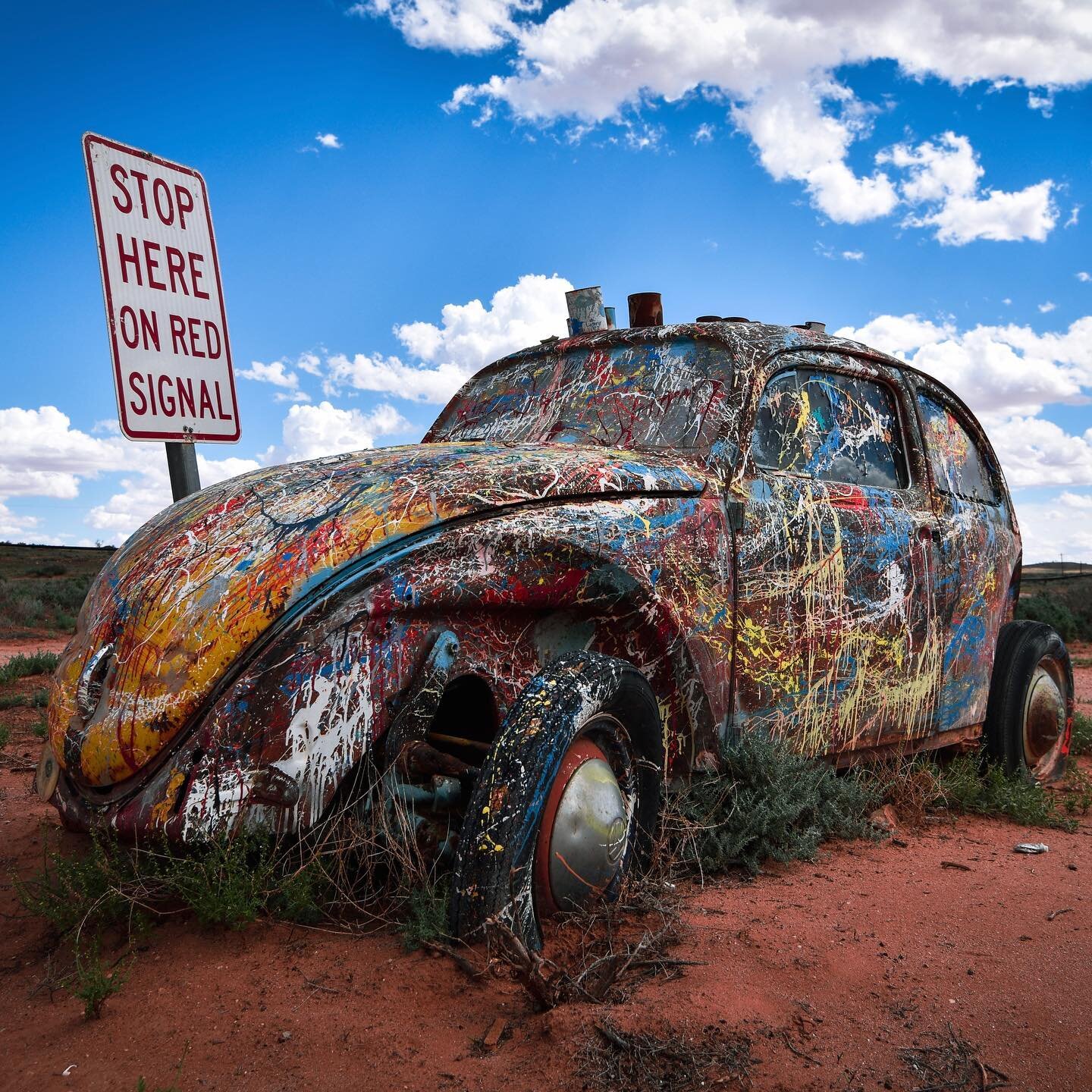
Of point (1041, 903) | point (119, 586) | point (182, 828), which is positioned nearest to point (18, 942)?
point (182, 828)

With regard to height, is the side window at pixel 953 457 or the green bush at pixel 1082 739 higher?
the side window at pixel 953 457

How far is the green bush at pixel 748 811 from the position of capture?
3.24 meters

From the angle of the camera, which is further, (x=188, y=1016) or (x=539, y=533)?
(x=539, y=533)

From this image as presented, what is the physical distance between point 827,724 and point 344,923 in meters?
1.98

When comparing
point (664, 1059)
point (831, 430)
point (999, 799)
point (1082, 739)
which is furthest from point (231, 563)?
point (1082, 739)

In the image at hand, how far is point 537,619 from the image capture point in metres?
2.96

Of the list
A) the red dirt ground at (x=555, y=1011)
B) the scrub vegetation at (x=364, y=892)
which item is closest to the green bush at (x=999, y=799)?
the red dirt ground at (x=555, y=1011)

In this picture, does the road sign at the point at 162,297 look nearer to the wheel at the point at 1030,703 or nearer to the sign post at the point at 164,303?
the sign post at the point at 164,303

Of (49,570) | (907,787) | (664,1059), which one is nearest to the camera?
(664,1059)

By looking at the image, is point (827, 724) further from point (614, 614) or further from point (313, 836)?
point (313, 836)

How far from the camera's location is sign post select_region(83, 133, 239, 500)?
4.32 metres

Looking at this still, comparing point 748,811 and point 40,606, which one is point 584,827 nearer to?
point 748,811

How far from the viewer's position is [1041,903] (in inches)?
131

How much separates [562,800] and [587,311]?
2.97 m
